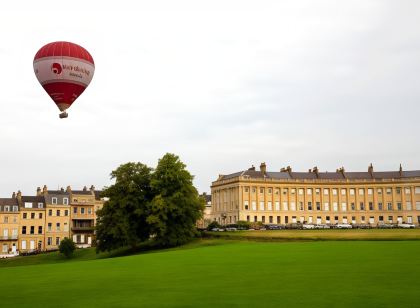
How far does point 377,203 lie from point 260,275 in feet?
368

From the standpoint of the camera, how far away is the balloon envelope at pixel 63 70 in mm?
39406

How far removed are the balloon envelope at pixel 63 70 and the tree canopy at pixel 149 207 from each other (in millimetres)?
31649

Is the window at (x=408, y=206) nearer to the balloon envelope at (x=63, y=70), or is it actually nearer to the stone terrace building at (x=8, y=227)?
the stone terrace building at (x=8, y=227)

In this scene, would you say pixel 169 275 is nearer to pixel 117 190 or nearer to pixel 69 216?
pixel 117 190

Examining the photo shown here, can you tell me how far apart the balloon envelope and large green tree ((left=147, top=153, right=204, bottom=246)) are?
104ft

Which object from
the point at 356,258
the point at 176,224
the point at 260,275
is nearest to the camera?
the point at 260,275

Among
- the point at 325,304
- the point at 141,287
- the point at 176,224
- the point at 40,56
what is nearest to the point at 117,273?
the point at 141,287

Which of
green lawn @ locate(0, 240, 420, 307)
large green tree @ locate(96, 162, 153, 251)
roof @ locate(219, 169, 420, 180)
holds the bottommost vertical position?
green lawn @ locate(0, 240, 420, 307)

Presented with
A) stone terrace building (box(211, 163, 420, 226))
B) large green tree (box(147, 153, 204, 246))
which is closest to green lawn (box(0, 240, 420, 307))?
large green tree (box(147, 153, 204, 246))

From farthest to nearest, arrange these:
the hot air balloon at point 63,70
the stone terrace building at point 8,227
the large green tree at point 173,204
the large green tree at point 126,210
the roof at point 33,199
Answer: the roof at point 33,199
the stone terrace building at point 8,227
the large green tree at point 173,204
the large green tree at point 126,210
the hot air balloon at point 63,70

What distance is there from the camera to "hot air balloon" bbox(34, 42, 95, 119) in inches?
1551

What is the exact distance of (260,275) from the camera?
2589cm

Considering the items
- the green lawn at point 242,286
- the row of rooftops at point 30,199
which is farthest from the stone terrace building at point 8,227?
the green lawn at point 242,286

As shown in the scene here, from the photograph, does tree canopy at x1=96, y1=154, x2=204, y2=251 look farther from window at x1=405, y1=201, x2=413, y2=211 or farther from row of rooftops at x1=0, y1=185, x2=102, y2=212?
window at x1=405, y1=201, x2=413, y2=211
